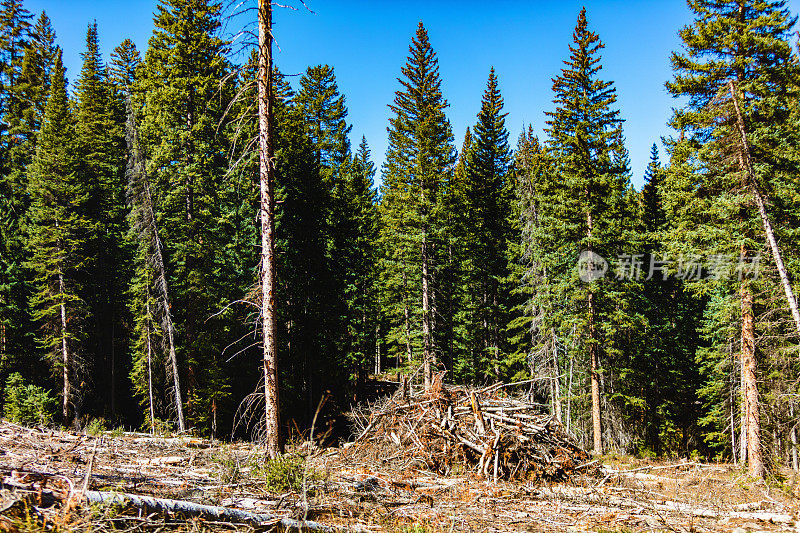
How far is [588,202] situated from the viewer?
61.2 feet

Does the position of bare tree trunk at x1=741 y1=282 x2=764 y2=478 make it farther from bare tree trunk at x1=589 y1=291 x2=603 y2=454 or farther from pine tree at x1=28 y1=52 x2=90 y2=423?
pine tree at x1=28 y1=52 x2=90 y2=423

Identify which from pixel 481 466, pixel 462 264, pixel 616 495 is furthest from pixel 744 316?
pixel 462 264

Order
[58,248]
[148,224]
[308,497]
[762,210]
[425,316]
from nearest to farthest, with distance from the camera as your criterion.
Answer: [308,497] → [762,210] → [148,224] → [58,248] → [425,316]

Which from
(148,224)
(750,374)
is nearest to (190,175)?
(148,224)

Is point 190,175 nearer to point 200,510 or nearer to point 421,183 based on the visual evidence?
point 421,183

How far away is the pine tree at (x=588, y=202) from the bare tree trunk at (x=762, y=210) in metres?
4.73

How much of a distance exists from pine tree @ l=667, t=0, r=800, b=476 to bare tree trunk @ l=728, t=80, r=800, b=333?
0.10 ft

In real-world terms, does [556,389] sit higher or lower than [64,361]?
lower

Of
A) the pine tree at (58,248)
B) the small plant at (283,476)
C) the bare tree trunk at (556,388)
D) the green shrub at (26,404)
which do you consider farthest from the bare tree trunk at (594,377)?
the pine tree at (58,248)

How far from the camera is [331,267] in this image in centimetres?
2517

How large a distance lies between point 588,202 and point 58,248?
85.2 ft

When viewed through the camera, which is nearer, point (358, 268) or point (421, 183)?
point (421, 183)

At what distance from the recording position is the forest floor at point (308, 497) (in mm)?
5270

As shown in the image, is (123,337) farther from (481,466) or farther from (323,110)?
(481,466)
